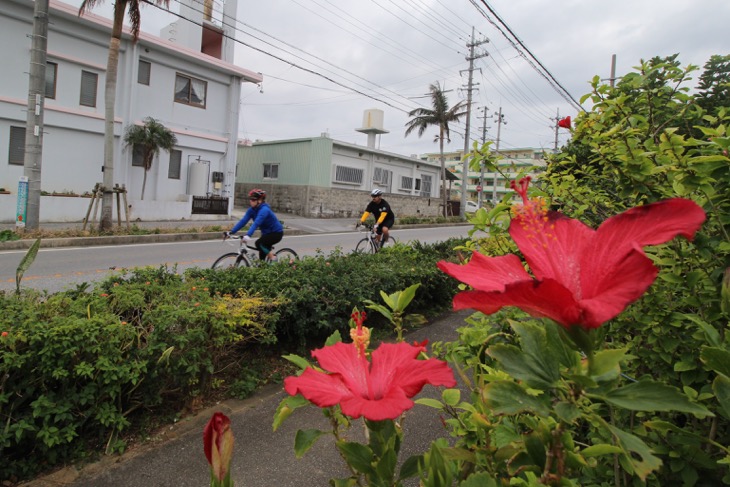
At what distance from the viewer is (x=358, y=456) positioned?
73 centimetres

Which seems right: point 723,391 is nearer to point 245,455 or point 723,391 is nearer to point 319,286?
point 245,455

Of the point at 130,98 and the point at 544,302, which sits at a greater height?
the point at 130,98

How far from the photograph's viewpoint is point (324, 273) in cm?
449

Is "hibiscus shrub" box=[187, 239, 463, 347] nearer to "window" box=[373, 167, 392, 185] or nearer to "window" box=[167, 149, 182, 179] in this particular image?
"window" box=[167, 149, 182, 179]

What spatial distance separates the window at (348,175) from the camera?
2459 centimetres

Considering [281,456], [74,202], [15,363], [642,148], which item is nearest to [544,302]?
[642,148]

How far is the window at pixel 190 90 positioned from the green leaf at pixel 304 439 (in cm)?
1957

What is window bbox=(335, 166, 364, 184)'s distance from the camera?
24594 millimetres

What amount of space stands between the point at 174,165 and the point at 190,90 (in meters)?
A: 3.23

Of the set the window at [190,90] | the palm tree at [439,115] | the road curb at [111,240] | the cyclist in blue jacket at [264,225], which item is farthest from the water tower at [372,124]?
the cyclist in blue jacket at [264,225]

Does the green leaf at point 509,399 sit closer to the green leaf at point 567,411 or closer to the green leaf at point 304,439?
the green leaf at point 567,411

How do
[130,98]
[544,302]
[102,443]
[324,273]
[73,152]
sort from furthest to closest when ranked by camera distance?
[130,98] → [73,152] → [324,273] → [102,443] → [544,302]

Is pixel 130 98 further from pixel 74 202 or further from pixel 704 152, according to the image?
pixel 704 152

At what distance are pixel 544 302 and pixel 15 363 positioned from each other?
2519 mm
